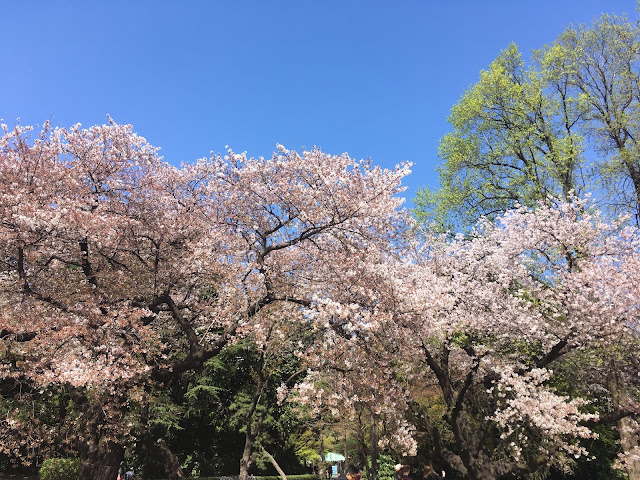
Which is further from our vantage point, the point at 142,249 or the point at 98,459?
the point at 142,249

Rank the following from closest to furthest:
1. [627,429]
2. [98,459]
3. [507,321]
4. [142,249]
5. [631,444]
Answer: [98,459], [142,249], [507,321], [627,429], [631,444]

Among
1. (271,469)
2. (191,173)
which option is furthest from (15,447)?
(271,469)

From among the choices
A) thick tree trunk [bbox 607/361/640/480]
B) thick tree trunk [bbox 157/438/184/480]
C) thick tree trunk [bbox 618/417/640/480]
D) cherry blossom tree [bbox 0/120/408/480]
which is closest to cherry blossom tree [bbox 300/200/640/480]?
thick tree trunk [bbox 607/361/640/480]

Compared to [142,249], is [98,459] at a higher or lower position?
lower

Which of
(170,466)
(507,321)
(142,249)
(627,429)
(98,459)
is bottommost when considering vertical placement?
(170,466)

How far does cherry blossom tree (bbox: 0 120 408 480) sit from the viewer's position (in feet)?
30.5

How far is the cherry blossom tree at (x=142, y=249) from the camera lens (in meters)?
9.29

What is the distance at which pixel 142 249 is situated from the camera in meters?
11.3

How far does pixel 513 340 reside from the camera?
12.6m

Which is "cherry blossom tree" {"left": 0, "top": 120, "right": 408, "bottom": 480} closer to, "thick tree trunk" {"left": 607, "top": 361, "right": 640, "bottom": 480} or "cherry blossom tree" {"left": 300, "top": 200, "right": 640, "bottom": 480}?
"cherry blossom tree" {"left": 300, "top": 200, "right": 640, "bottom": 480}

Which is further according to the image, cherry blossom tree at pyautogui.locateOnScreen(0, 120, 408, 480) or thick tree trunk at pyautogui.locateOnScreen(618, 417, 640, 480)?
thick tree trunk at pyautogui.locateOnScreen(618, 417, 640, 480)

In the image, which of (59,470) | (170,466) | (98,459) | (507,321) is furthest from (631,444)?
(59,470)

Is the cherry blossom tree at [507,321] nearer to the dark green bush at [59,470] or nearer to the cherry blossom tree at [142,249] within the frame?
the cherry blossom tree at [142,249]

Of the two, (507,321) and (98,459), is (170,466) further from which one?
(507,321)
